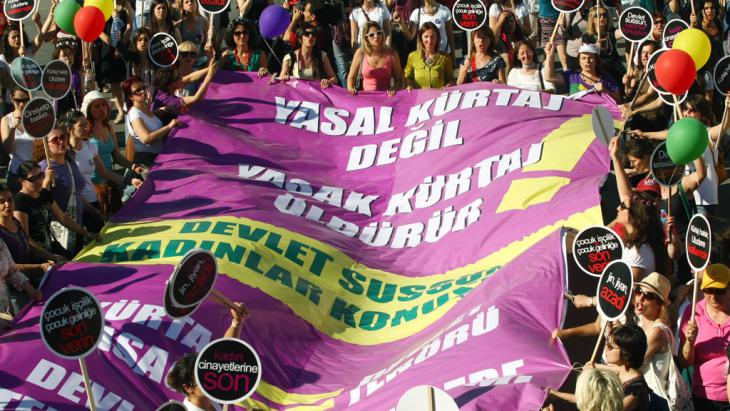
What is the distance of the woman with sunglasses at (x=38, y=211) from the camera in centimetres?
1099

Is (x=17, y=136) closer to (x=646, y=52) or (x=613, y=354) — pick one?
(x=646, y=52)

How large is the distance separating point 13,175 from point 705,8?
8.15 m

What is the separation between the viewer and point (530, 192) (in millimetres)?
11656

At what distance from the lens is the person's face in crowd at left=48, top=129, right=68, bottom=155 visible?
1166 cm

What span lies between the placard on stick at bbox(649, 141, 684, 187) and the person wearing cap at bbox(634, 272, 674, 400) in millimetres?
1627

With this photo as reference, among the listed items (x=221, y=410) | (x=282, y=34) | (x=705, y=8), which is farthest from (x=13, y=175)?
(x=705, y=8)

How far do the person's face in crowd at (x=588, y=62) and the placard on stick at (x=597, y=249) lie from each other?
180 inches

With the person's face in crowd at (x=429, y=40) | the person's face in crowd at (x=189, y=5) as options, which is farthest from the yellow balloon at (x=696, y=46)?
the person's face in crowd at (x=189, y=5)

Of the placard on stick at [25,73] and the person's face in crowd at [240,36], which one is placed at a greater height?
the placard on stick at [25,73]

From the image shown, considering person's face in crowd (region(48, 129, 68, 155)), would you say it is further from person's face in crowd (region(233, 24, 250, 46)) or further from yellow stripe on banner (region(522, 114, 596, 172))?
yellow stripe on banner (region(522, 114, 596, 172))

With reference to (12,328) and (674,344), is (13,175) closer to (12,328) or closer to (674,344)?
(12,328)

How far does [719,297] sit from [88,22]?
7.26 m

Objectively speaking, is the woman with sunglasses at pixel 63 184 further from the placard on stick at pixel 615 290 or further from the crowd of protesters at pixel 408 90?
the placard on stick at pixel 615 290

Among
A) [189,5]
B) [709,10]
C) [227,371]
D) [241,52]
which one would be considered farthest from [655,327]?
[189,5]
